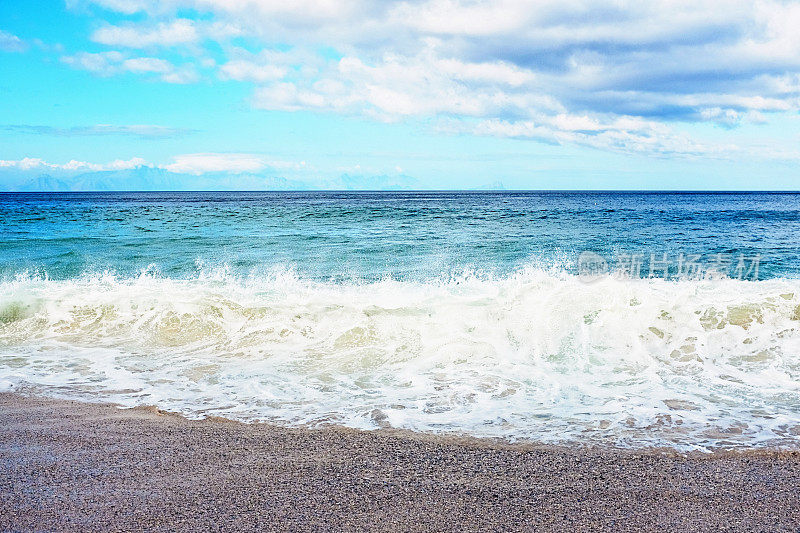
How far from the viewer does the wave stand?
6008 millimetres

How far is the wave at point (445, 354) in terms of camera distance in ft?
19.7

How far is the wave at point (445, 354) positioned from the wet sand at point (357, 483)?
602 mm

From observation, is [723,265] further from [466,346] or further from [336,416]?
[336,416]

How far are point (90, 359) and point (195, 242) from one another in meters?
18.9

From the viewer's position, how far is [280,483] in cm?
427

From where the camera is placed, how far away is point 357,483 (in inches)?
169

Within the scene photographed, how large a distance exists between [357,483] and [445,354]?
4349 millimetres

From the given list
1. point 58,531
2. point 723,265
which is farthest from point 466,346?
point 723,265
